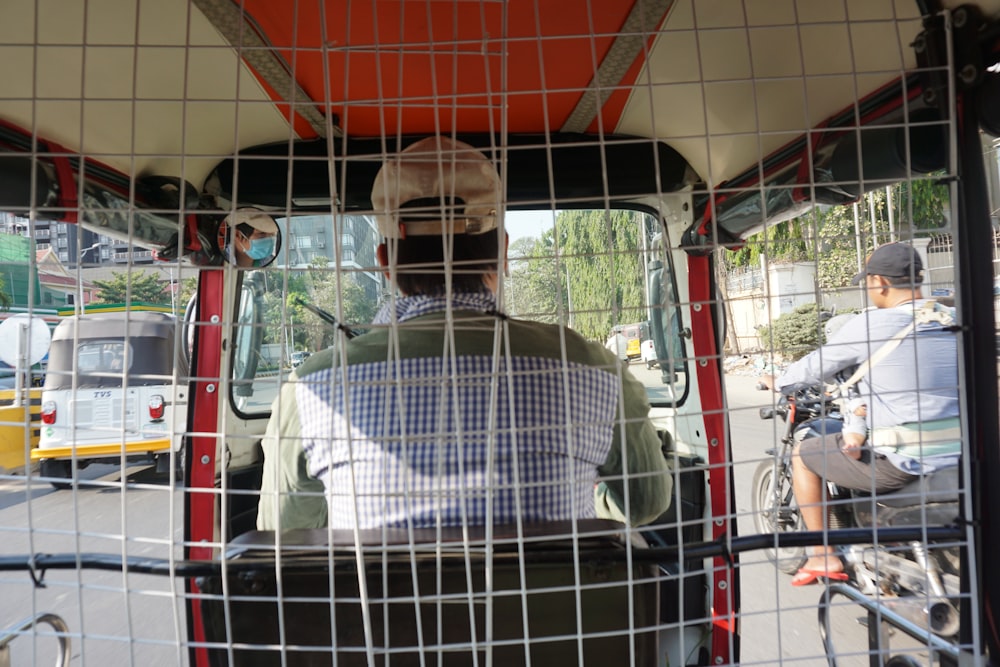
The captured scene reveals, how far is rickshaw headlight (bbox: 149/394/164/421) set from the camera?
8055mm

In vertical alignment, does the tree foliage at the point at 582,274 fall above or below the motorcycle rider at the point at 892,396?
above

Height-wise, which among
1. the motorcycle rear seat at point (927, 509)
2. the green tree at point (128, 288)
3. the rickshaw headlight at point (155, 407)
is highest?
the green tree at point (128, 288)

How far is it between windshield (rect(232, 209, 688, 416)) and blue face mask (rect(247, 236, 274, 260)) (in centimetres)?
7

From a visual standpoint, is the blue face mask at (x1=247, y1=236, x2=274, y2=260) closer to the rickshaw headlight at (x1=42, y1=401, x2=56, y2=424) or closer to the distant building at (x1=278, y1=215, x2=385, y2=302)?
the distant building at (x1=278, y1=215, x2=385, y2=302)

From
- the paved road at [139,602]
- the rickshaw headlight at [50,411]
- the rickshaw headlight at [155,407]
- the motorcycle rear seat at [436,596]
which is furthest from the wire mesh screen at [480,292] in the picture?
the rickshaw headlight at [50,411]

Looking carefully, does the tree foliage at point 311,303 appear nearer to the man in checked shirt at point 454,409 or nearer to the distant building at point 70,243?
the man in checked shirt at point 454,409

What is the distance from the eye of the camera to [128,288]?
1101 mm

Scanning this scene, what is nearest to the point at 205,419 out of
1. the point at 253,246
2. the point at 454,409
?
the point at 253,246

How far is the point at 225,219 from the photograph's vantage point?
2363mm

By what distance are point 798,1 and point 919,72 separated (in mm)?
324

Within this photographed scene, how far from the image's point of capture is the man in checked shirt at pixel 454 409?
4.15ft

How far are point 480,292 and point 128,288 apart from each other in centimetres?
70

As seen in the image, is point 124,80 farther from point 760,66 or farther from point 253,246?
point 760,66

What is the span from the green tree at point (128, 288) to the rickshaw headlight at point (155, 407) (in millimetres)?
6978
